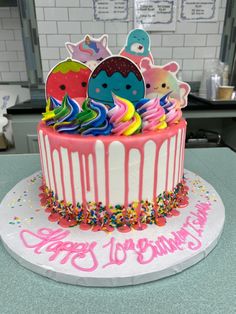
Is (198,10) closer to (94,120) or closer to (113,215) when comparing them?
(94,120)

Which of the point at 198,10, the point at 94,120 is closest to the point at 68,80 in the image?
the point at 94,120

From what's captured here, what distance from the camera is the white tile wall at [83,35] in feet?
6.64

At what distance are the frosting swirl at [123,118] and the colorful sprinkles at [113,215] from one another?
0.23 meters

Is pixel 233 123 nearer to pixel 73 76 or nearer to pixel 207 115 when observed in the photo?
pixel 207 115

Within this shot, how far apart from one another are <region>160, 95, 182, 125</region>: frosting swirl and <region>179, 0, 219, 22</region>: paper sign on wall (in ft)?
5.16

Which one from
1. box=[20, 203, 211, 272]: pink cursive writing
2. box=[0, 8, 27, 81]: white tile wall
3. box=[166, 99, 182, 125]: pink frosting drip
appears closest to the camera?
box=[20, 203, 211, 272]: pink cursive writing

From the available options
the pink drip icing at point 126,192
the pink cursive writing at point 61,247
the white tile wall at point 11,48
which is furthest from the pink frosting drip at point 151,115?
the white tile wall at point 11,48

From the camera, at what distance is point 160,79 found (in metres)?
0.91

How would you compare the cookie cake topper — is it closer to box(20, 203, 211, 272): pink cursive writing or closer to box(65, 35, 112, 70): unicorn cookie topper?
box(65, 35, 112, 70): unicorn cookie topper

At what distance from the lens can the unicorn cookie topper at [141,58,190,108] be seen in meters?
0.90

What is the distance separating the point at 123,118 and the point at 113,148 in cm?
9

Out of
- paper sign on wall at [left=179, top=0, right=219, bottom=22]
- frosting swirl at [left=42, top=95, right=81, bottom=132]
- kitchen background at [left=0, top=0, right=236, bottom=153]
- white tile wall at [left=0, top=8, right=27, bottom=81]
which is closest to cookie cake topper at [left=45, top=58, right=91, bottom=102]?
frosting swirl at [left=42, top=95, right=81, bottom=132]

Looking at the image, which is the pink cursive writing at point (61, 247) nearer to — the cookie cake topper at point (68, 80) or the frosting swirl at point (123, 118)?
the frosting swirl at point (123, 118)

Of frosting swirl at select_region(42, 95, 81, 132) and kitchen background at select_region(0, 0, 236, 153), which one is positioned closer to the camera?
frosting swirl at select_region(42, 95, 81, 132)
